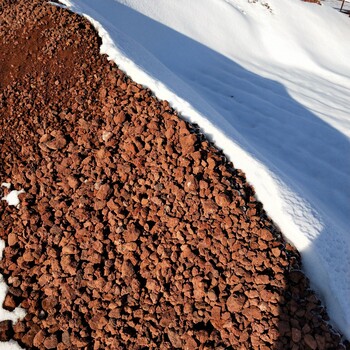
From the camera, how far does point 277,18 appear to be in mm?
7027

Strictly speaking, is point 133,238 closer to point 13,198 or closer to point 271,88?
point 13,198

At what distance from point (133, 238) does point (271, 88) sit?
3954 millimetres

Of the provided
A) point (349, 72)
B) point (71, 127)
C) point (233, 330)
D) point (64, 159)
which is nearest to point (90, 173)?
point (64, 159)

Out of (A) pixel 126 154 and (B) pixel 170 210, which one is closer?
(B) pixel 170 210

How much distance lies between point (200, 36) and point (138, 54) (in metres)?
2.83

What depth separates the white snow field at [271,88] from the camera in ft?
8.41

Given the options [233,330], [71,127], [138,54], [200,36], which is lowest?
[233,330]

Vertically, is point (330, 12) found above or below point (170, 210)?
above

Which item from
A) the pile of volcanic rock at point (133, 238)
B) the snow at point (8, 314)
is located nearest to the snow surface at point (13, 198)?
the pile of volcanic rock at point (133, 238)

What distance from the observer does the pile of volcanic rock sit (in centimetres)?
223

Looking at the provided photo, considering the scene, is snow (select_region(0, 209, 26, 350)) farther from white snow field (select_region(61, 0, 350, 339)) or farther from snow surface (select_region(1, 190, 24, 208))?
white snow field (select_region(61, 0, 350, 339))

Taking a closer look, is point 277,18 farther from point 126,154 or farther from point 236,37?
point 126,154

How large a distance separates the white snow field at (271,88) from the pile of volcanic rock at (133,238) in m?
0.17

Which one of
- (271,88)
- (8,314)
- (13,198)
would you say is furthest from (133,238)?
(271,88)
